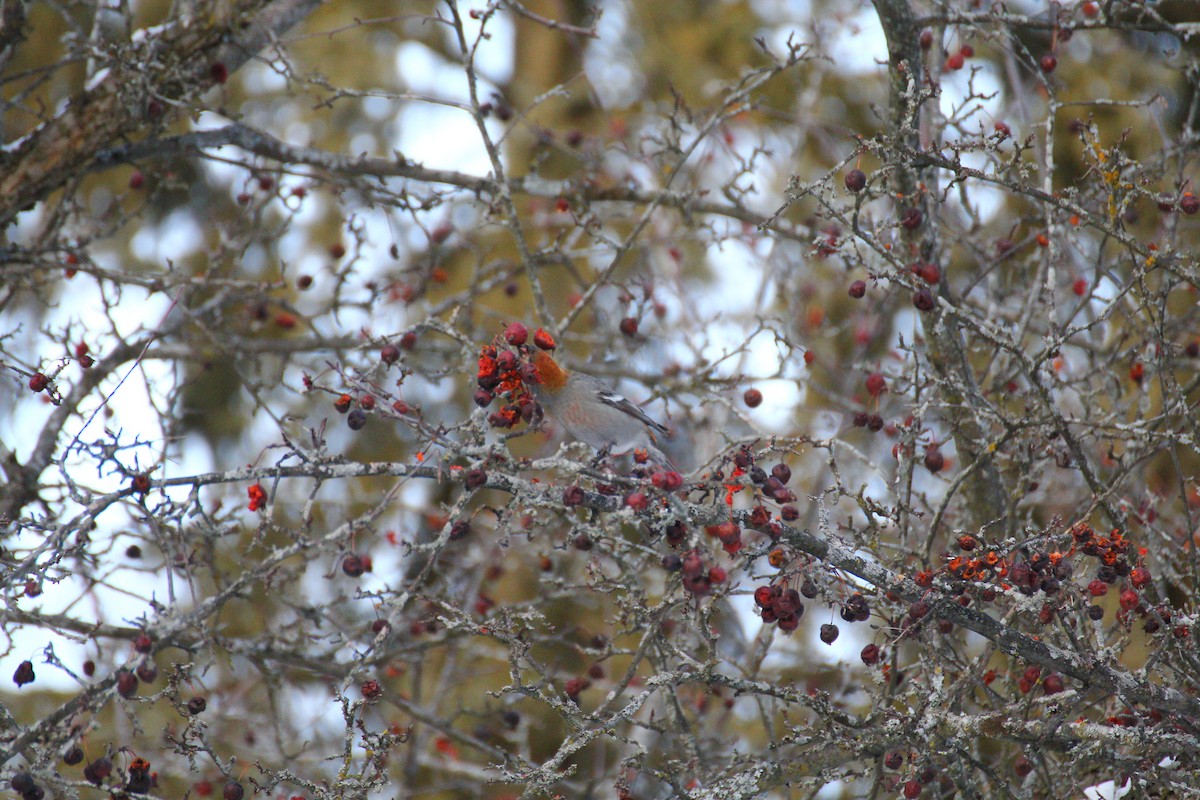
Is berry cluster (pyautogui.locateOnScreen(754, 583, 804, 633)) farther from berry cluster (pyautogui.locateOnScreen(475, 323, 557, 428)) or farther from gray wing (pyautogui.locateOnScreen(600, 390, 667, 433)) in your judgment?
gray wing (pyautogui.locateOnScreen(600, 390, 667, 433))

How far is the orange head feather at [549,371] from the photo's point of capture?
195 inches

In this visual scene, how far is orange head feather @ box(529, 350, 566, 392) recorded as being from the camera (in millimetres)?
4957

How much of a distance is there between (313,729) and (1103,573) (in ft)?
17.7

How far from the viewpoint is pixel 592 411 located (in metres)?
5.54

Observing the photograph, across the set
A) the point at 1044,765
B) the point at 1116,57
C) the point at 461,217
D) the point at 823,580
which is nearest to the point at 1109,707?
the point at 1044,765

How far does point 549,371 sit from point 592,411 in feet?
1.64

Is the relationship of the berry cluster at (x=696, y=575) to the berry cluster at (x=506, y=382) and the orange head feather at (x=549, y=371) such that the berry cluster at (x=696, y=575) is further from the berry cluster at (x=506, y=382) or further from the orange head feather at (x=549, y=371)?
the orange head feather at (x=549, y=371)

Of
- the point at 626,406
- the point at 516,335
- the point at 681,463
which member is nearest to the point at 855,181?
the point at 516,335

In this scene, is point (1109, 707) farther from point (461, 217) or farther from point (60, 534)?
point (461, 217)

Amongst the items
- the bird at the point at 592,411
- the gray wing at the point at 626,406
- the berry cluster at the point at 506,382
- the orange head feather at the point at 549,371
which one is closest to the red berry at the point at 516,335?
the berry cluster at the point at 506,382

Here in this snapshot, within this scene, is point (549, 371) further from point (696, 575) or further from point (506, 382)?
point (696, 575)

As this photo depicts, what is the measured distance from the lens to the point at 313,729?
6.98 m

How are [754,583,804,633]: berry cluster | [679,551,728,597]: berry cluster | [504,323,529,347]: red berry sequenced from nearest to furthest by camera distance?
1. [679,551,728,597]: berry cluster
2. [754,583,804,633]: berry cluster
3. [504,323,529,347]: red berry

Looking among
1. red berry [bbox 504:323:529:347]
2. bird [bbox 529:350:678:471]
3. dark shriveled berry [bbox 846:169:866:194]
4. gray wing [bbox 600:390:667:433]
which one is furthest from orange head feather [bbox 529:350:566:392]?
dark shriveled berry [bbox 846:169:866:194]
